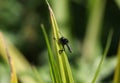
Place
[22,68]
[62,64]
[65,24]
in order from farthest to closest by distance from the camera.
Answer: [65,24] → [22,68] → [62,64]

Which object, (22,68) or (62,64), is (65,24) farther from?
(62,64)

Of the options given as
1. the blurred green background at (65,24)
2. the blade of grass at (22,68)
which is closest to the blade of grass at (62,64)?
the blade of grass at (22,68)

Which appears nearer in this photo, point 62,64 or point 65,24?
point 62,64

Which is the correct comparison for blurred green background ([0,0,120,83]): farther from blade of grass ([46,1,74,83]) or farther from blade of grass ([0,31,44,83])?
blade of grass ([46,1,74,83])

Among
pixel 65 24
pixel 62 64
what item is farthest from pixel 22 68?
pixel 62 64

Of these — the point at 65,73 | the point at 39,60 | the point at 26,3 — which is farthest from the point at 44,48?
the point at 65,73

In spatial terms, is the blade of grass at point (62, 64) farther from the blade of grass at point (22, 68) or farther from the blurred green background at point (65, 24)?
the blurred green background at point (65, 24)

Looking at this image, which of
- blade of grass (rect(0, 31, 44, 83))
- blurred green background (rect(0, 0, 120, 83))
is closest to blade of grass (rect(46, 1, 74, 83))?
blade of grass (rect(0, 31, 44, 83))

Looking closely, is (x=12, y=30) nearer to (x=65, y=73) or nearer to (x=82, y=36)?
(x=82, y=36)
